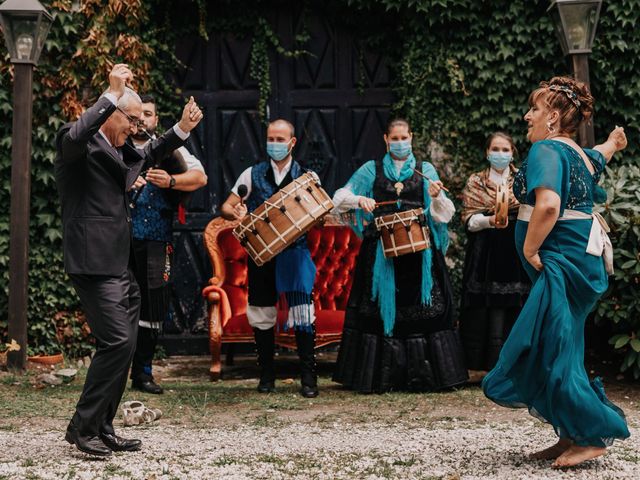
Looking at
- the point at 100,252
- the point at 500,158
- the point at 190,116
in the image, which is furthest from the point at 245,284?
the point at 100,252

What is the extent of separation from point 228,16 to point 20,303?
3197mm

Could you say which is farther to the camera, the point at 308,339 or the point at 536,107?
the point at 308,339

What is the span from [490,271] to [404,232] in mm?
966

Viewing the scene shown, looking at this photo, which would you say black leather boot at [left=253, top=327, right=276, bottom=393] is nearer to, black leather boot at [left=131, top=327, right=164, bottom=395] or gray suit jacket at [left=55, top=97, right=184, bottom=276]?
black leather boot at [left=131, top=327, right=164, bottom=395]

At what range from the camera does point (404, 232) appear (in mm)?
6488

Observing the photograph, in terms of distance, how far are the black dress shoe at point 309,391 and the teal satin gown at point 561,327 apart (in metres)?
2.36

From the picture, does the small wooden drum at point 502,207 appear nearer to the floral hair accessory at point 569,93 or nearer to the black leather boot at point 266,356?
the floral hair accessory at point 569,93

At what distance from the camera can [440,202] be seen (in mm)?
6773

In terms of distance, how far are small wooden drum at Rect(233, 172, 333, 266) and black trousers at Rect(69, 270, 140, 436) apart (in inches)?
64.7

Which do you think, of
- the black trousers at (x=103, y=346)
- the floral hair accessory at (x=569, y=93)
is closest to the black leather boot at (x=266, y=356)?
the black trousers at (x=103, y=346)

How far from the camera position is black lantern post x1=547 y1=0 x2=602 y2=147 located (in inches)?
278

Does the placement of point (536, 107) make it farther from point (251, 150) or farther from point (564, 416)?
point (251, 150)

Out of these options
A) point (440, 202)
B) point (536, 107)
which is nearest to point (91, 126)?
point (536, 107)

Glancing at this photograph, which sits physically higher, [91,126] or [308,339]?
[91,126]
